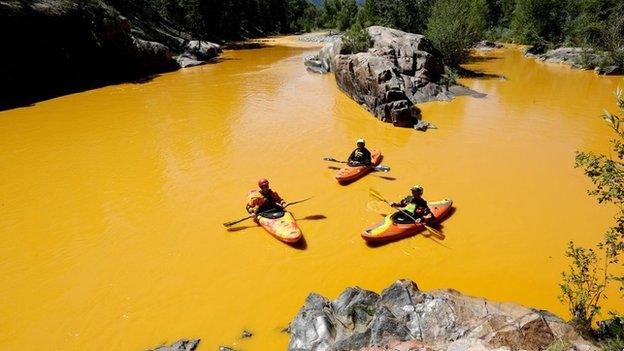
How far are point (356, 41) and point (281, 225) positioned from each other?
20.6m

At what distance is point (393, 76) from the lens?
2103 cm

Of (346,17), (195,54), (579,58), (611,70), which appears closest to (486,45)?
(579,58)

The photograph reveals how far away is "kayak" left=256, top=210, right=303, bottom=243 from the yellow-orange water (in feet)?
1.16

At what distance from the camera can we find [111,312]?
800cm

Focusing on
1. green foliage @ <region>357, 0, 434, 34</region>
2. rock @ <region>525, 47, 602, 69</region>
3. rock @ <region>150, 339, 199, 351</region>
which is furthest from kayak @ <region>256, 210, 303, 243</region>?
rock @ <region>525, 47, 602, 69</region>

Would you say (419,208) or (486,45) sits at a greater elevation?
(419,208)

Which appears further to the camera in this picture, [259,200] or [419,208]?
[259,200]

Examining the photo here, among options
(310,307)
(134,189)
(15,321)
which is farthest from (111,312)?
(134,189)

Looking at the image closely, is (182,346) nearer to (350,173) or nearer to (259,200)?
(259,200)

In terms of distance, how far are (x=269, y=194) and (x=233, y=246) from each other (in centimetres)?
170

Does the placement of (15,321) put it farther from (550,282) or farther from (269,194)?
(550,282)

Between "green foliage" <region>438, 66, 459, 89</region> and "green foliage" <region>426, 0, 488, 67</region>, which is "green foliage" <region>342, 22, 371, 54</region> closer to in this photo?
"green foliage" <region>438, 66, 459, 89</region>

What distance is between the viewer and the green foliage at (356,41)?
1070 inches

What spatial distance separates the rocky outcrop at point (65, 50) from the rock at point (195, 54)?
290cm
